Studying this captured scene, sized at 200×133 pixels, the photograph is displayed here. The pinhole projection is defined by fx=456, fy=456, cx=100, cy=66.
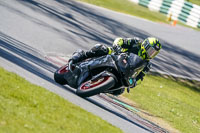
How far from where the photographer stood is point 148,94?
13.5 m

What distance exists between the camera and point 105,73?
838 centimetres

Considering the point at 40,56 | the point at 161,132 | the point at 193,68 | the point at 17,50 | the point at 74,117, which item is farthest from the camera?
the point at 193,68

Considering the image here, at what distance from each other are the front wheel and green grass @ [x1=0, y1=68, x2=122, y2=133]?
0.96 meters

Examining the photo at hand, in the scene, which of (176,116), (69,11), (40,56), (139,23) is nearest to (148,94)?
(176,116)

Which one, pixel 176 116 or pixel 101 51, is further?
pixel 176 116

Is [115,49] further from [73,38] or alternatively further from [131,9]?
[131,9]

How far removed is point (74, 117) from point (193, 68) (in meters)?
14.0

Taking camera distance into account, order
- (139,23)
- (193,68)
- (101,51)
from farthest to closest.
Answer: (139,23), (193,68), (101,51)

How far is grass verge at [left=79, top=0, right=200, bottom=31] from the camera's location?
26.0 m

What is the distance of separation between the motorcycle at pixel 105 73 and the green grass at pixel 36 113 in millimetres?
1087

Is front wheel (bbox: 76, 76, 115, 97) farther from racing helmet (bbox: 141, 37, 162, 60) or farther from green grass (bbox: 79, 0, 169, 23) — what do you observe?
green grass (bbox: 79, 0, 169, 23)

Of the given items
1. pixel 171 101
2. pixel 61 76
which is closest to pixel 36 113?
pixel 61 76

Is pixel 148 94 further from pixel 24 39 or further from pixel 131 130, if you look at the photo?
pixel 131 130

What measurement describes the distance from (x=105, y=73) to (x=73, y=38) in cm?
788
